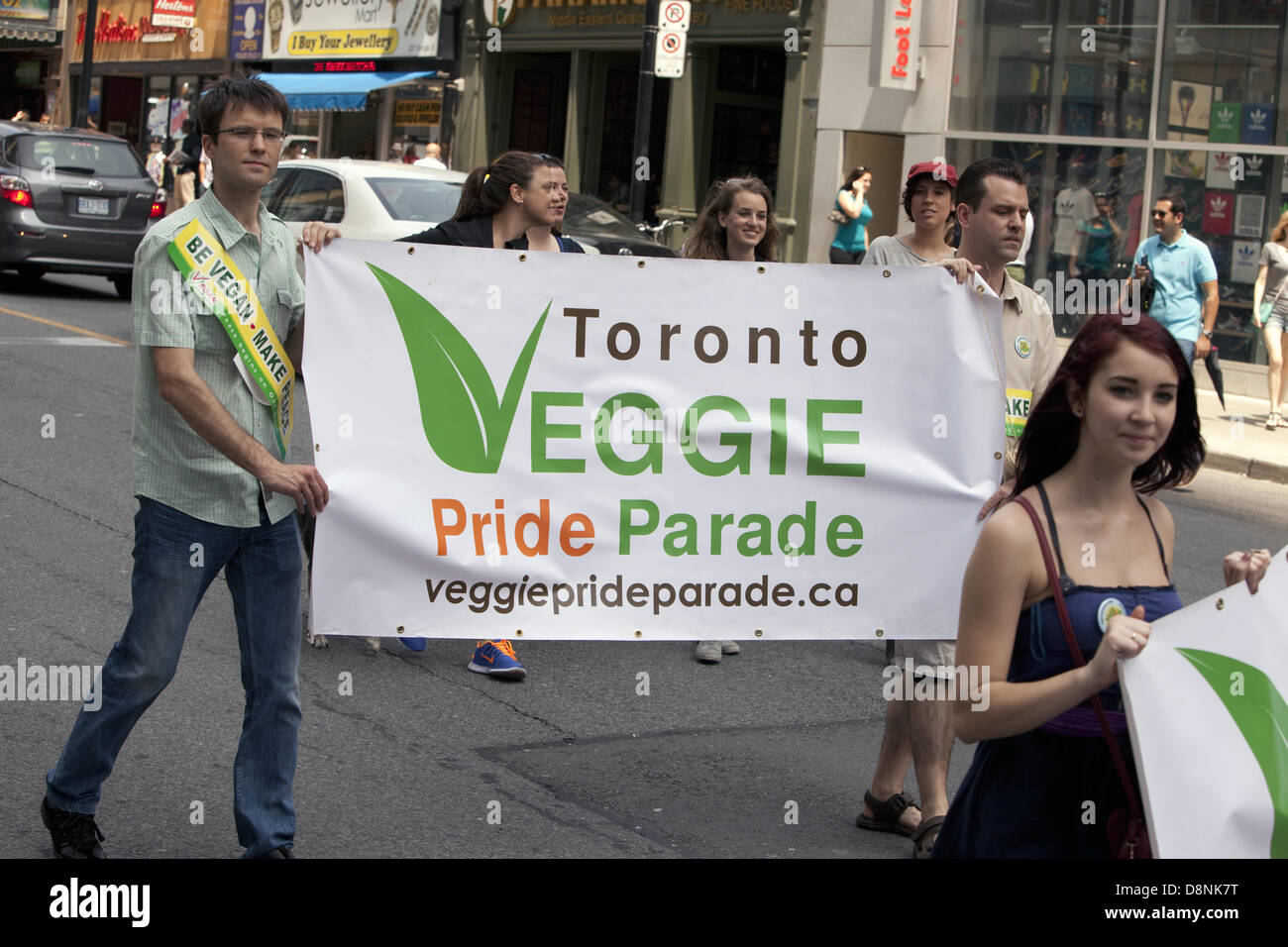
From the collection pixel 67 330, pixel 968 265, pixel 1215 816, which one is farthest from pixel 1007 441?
pixel 67 330

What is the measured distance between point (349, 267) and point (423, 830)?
157 cm

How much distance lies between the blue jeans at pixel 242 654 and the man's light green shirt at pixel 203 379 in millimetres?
57

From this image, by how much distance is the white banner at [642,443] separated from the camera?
4504 mm

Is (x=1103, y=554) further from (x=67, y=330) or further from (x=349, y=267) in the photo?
(x=67, y=330)

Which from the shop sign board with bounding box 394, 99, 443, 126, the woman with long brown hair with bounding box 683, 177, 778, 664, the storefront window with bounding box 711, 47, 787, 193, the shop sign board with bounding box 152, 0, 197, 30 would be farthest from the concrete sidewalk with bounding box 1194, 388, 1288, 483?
the shop sign board with bounding box 152, 0, 197, 30

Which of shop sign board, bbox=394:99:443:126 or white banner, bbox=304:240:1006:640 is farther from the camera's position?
shop sign board, bbox=394:99:443:126

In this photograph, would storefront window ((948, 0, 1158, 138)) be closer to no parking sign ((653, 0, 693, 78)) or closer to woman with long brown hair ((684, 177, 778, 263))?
no parking sign ((653, 0, 693, 78))

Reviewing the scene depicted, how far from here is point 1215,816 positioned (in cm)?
269

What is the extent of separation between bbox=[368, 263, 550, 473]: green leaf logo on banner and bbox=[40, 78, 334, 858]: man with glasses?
48cm

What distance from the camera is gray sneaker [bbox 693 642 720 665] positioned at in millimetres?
6758

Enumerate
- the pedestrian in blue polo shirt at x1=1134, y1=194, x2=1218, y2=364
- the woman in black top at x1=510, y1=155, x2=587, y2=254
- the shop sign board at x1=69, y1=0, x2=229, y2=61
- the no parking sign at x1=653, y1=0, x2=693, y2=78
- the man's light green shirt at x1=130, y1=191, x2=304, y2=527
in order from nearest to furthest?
the man's light green shirt at x1=130, y1=191, x2=304, y2=527
the woman in black top at x1=510, y1=155, x2=587, y2=254
the pedestrian in blue polo shirt at x1=1134, y1=194, x2=1218, y2=364
the no parking sign at x1=653, y1=0, x2=693, y2=78
the shop sign board at x1=69, y1=0, x2=229, y2=61

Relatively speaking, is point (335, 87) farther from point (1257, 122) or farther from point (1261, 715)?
point (1261, 715)

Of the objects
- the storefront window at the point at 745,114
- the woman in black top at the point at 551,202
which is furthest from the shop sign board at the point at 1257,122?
the woman in black top at the point at 551,202
